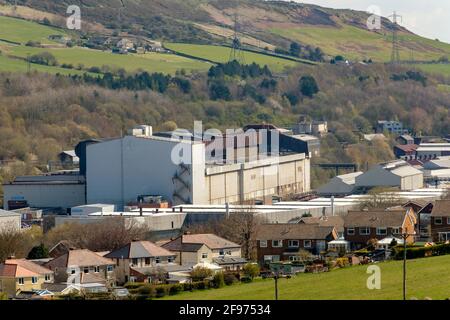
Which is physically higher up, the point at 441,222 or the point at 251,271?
the point at 441,222

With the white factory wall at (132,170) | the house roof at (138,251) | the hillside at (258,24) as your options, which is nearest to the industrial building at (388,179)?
the white factory wall at (132,170)

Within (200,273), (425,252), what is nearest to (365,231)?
(425,252)

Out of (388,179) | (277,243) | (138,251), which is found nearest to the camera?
(138,251)

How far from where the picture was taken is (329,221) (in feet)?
119

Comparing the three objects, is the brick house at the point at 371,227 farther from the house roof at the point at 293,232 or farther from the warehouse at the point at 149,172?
the warehouse at the point at 149,172

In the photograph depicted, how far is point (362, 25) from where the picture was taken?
133125mm

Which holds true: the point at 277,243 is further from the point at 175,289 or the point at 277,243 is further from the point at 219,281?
the point at 175,289

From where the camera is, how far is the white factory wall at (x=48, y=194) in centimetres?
A: 4938

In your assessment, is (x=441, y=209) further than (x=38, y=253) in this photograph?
Yes

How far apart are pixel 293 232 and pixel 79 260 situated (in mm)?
5180

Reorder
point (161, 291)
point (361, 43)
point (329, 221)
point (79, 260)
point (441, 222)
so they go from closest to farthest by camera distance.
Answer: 1. point (161, 291)
2. point (79, 260)
3. point (441, 222)
4. point (329, 221)
5. point (361, 43)

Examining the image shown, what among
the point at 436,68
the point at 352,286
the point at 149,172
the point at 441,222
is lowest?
the point at 352,286
